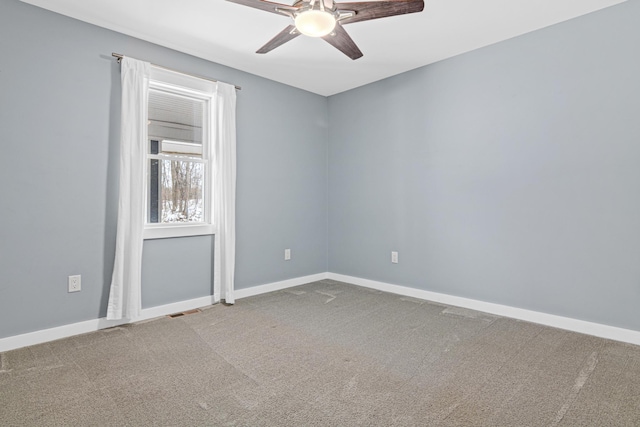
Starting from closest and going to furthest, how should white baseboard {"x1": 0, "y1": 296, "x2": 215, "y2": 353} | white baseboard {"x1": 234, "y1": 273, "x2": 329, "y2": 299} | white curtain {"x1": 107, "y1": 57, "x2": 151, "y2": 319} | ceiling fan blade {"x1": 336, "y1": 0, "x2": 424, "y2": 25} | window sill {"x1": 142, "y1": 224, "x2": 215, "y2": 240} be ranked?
ceiling fan blade {"x1": 336, "y1": 0, "x2": 424, "y2": 25}
white baseboard {"x1": 0, "y1": 296, "x2": 215, "y2": 353}
white curtain {"x1": 107, "y1": 57, "x2": 151, "y2": 319}
window sill {"x1": 142, "y1": 224, "x2": 215, "y2": 240}
white baseboard {"x1": 234, "y1": 273, "x2": 329, "y2": 299}

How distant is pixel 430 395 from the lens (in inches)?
70.4

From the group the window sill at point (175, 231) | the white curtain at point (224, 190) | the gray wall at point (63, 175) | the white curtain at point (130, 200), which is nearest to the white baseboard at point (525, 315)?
the white curtain at point (224, 190)

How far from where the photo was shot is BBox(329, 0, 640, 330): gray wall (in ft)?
8.18

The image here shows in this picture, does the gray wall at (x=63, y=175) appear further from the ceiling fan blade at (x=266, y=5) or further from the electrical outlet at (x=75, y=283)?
the ceiling fan blade at (x=266, y=5)

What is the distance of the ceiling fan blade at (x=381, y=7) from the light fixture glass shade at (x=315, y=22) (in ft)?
0.30

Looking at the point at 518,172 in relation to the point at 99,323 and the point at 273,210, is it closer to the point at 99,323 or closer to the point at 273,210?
the point at 273,210

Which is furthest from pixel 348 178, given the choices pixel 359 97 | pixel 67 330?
pixel 67 330

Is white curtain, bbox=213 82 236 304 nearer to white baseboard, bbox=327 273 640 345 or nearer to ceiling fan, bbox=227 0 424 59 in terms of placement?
ceiling fan, bbox=227 0 424 59

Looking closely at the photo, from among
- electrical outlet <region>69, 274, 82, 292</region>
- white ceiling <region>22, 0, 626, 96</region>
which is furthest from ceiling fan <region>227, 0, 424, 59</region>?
electrical outlet <region>69, 274, 82, 292</region>

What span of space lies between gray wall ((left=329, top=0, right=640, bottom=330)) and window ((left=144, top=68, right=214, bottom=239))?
6.07 ft

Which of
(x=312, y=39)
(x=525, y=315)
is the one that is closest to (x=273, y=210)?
(x=312, y=39)

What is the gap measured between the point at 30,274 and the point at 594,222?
4220 mm

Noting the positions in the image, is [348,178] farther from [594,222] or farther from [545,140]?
[594,222]

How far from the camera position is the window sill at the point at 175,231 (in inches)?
118
